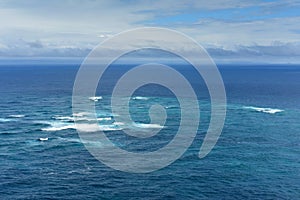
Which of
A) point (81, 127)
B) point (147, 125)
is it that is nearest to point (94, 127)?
point (81, 127)

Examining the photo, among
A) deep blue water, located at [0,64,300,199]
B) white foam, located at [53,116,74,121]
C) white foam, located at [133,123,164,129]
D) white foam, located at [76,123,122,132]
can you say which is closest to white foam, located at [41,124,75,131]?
deep blue water, located at [0,64,300,199]

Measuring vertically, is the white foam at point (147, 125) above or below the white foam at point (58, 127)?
below

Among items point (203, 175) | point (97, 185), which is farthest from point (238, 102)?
point (97, 185)

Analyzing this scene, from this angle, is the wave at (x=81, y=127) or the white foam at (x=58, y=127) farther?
the white foam at (x=58, y=127)

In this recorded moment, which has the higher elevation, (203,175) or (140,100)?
(140,100)

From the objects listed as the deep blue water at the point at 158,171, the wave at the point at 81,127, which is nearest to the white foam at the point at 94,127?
the wave at the point at 81,127

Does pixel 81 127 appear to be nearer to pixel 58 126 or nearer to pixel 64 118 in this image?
pixel 58 126

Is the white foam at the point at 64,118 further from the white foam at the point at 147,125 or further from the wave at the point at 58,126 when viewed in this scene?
the white foam at the point at 147,125

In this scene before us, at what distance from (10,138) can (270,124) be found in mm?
91984

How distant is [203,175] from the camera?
92.9 metres

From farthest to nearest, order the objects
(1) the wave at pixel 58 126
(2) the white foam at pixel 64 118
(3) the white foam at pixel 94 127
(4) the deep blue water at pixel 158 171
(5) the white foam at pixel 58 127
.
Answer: (2) the white foam at pixel 64 118, (1) the wave at pixel 58 126, (5) the white foam at pixel 58 127, (3) the white foam at pixel 94 127, (4) the deep blue water at pixel 158 171

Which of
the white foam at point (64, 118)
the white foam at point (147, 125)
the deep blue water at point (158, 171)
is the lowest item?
the deep blue water at point (158, 171)

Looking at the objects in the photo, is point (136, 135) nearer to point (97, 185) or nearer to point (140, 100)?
point (97, 185)

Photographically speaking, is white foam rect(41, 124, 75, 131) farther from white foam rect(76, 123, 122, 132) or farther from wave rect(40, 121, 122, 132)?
white foam rect(76, 123, 122, 132)
